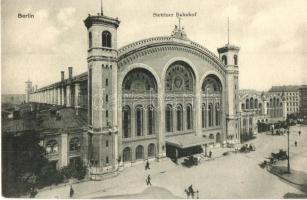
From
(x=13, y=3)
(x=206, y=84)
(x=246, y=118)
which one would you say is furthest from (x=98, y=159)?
(x=246, y=118)

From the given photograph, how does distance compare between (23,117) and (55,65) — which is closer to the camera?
(55,65)

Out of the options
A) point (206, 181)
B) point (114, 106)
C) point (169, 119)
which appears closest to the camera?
point (206, 181)

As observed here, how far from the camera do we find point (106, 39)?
894 inches

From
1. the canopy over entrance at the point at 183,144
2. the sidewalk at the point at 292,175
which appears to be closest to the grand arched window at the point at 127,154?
the canopy over entrance at the point at 183,144

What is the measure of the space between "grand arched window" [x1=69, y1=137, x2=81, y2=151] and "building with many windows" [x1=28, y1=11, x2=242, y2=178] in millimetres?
690

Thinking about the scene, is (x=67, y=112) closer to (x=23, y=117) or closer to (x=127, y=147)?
(x=23, y=117)

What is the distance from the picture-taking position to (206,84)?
3288 centimetres

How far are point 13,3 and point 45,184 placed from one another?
13.8 metres

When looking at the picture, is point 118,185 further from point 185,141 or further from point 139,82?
point 139,82

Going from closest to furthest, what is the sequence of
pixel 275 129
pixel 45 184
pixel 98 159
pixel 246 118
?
pixel 45 184, pixel 98 159, pixel 246 118, pixel 275 129

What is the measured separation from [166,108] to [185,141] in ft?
13.9

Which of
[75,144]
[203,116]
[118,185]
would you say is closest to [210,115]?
[203,116]

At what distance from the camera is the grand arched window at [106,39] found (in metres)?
22.7

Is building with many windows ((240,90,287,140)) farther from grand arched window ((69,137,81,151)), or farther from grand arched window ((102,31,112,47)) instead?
grand arched window ((102,31,112,47))
